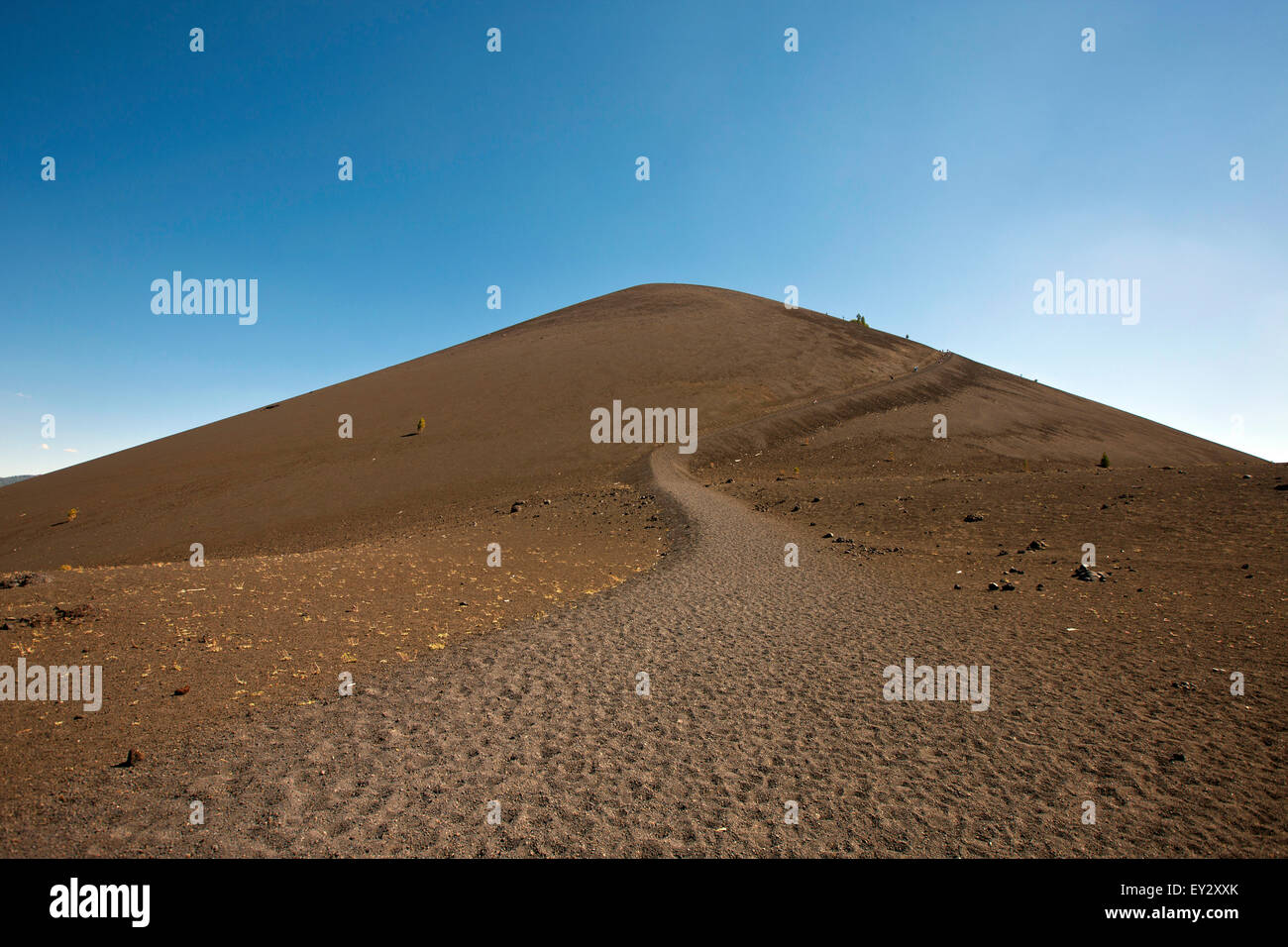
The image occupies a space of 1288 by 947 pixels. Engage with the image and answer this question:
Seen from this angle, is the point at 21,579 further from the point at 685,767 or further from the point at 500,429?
the point at 500,429

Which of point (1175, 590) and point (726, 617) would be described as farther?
point (1175, 590)

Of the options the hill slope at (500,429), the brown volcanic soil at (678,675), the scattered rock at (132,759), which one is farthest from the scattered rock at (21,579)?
the hill slope at (500,429)

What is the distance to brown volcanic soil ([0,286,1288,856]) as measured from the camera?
486cm

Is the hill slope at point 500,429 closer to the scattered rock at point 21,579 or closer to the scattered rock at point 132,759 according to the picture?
the scattered rock at point 21,579

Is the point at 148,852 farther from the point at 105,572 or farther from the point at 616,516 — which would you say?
the point at 616,516

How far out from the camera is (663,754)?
19.7 ft

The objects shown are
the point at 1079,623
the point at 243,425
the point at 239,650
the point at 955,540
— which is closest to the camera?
the point at 239,650

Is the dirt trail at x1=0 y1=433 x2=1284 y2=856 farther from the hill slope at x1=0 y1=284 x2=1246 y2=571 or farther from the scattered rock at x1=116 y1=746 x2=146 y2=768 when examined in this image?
the hill slope at x1=0 y1=284 x2=1246 y2=571

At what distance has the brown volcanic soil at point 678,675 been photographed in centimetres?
486

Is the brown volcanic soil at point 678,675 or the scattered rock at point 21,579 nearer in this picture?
the brown volcanic soil at point 678,675

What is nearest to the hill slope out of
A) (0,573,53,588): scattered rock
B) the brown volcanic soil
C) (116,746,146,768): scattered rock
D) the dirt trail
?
the brown volcanic soil

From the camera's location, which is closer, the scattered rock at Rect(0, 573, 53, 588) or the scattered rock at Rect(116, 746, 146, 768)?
the scattered rock at Rect(116, 746, 146, 768)

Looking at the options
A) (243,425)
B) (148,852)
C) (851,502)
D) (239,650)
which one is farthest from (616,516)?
(243,425)
